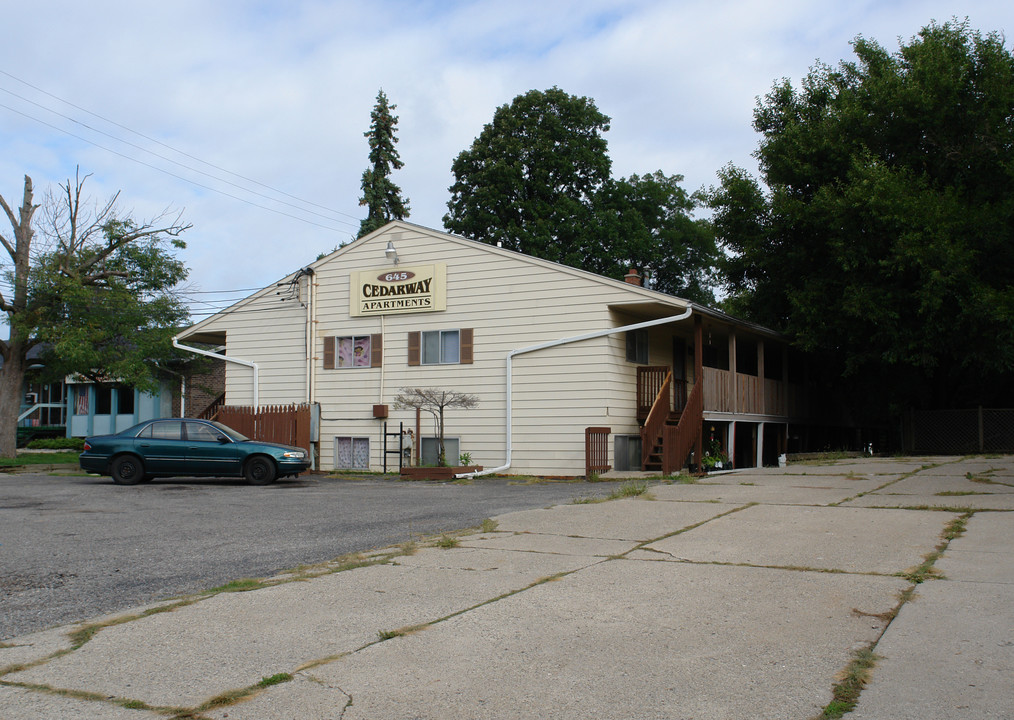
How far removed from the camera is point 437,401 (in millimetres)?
20875

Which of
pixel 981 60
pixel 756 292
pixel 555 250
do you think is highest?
pixel 981 60

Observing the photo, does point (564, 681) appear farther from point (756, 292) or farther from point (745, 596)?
point (756, 292)

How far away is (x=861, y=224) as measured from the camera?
23.9m

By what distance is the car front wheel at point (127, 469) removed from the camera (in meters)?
18.1

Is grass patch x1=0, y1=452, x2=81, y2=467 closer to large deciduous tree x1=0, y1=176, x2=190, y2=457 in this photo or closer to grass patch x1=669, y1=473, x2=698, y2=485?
large deciduous tree x1=0, y1=176, x2=190, y2=457

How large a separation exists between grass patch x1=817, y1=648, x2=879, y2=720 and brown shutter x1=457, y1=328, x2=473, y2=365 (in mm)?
→ 17146

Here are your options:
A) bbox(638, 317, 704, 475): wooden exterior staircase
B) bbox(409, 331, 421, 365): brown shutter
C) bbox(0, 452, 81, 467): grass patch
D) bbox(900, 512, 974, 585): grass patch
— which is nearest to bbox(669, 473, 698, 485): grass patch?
bbox(638, 317, 704, 475): wooden exterior staircase

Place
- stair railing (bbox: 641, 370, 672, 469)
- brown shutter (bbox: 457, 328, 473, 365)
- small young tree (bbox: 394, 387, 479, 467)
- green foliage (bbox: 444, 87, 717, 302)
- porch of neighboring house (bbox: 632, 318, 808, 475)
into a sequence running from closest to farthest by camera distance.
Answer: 1. stair railing (bbox: 641, 370, 672, 469)
2. porch of neighboring house (bbox: 632, 318, 808, 475)
3. small young tree (bbox: 394, 387, 479, 467)
4. brown shutter (bbox: 457, 328, 473, 365)
5. green foliage (bbox: 444, 87, 717, 302)

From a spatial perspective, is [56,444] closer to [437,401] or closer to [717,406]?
[437,401]

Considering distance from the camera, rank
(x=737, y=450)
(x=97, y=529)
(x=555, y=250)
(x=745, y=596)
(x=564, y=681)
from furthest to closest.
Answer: (x=555, y=250) → (x=737, y=450) → (x=97, y=529) → (x=745, y=596) → (x=564, y=681)

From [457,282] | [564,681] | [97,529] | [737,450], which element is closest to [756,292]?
[737,450]

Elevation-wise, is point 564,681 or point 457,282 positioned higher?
point 457,282

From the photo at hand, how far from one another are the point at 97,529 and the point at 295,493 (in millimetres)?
5516

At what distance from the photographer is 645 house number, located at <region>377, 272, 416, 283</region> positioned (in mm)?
22453
